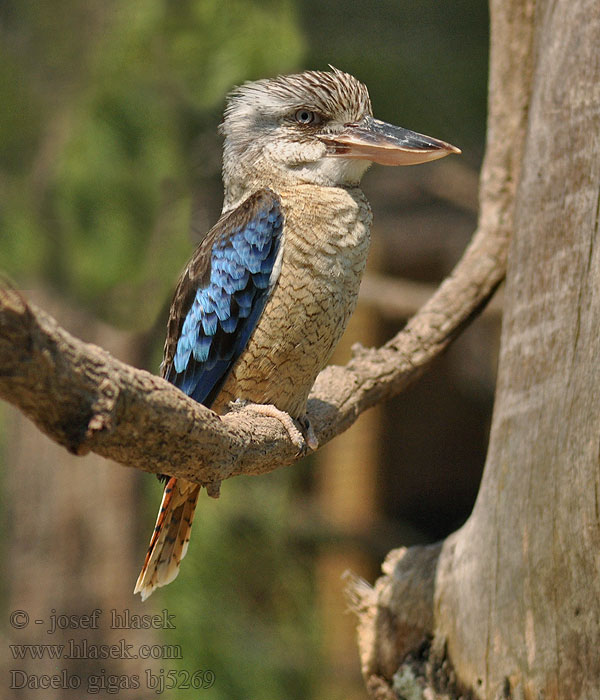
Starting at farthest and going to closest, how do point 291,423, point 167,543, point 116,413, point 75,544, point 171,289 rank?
point 75,544
point 171,289
point 167,543
point 291,423
point 116,413

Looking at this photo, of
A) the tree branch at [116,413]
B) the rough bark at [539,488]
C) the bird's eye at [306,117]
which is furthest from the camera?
the bird's eye at [306,117]

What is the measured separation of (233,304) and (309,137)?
22.6 inches

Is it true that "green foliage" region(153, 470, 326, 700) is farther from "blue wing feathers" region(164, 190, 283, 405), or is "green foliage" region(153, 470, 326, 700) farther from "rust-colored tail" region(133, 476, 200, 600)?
"blue wing feathers" region(164, 190, 283, 405)

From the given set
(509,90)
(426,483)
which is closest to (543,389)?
(509,90)

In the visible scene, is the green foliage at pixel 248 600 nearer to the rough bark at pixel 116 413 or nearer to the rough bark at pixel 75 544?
the rough bark at pixel 75 544

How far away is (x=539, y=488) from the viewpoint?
2244 millimetres

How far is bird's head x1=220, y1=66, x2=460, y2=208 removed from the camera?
2.57 m

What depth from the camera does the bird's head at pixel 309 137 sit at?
257cm

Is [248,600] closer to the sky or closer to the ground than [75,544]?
closer to the ground

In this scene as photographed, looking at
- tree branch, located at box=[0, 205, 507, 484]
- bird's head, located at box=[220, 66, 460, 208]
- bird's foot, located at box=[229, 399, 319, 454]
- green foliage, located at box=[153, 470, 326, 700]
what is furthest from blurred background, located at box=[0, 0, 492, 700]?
tree branch, located at box=[0, 205, 507, 484]

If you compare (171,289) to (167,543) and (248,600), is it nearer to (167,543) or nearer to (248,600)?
(248,600)

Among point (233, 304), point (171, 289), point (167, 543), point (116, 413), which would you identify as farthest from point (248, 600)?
point (116, 413)

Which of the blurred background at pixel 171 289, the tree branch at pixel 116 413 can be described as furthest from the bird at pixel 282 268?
the blurred background at pixel 171 289

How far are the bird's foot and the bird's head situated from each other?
667 millimetres
